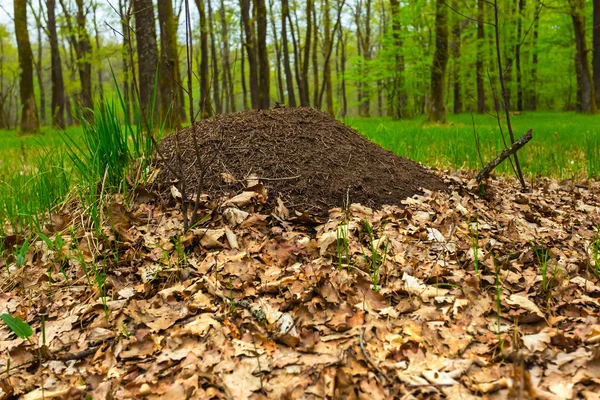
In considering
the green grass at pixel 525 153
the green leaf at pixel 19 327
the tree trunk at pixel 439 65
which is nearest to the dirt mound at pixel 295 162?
the green leaf at pixel 19 327

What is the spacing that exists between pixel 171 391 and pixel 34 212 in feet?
6.57

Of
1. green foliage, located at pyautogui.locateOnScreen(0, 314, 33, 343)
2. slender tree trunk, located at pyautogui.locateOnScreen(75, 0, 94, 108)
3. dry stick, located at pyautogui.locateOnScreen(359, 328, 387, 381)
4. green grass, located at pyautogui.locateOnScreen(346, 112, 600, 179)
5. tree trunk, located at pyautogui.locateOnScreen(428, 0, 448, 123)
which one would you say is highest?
slender tree trunk, located at pyautogui.locateOnScreen(75, 0, 94, 108)

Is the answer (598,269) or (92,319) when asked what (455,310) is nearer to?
(598,269)

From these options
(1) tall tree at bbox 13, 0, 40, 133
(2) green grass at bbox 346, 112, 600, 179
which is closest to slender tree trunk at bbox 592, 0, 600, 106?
(2) green grass at bbox 346, 112, 600, 179

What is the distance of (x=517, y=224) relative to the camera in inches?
114

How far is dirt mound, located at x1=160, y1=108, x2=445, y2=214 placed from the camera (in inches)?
117

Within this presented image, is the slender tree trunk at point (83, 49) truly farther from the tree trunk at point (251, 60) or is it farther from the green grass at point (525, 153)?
the green grass at point (525, 153)

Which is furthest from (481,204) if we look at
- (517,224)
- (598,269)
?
(598,269)

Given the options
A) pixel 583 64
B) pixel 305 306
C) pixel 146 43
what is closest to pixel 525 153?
pixel 305 306

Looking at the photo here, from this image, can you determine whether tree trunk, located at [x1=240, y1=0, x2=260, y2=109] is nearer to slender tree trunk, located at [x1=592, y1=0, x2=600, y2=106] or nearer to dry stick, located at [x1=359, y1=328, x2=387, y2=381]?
slender tree trunk, located at [x1=592, y1=0, x2=600, y2=106]

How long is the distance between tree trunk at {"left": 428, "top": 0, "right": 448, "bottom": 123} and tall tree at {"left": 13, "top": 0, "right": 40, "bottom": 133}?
33.2 feet

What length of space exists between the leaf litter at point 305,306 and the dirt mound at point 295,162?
0.56 ft

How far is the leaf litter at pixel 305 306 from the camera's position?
1.54m

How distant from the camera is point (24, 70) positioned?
34.7 ft
